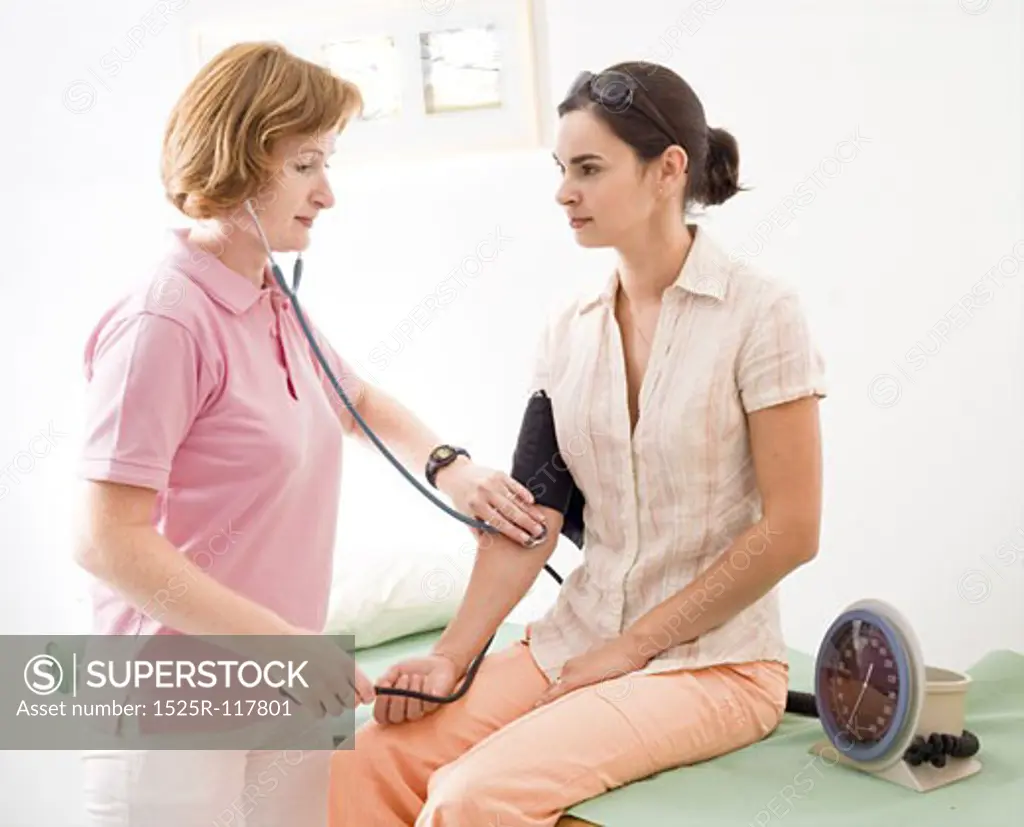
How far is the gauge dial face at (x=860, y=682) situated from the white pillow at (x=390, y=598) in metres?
0.97

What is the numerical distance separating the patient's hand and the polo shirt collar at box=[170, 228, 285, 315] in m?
0.55

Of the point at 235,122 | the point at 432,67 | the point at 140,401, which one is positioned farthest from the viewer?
the point at 432,67

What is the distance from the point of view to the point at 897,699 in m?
1.58

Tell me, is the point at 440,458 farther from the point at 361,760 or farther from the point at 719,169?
the point at 719,169

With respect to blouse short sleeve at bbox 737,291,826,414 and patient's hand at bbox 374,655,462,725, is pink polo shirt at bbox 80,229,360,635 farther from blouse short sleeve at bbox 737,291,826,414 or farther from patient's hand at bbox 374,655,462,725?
blouse short sleeve at bbox 737,291,826,414

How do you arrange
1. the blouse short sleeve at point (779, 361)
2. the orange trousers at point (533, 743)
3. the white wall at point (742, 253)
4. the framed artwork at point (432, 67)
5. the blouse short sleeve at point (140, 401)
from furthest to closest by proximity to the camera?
the framed artwork at point (432, 67), the white wall at point (742, 253), the blouse short sleeve at point (779, 361), the orange trousers at point (533, 743), the blouse short sleeve at point (140, 401)

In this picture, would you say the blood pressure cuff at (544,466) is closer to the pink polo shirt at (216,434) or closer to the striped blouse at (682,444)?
the striped blouse at (682,444)

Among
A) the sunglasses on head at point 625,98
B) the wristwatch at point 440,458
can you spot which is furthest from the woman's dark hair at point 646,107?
the wristwatch at point 440,458

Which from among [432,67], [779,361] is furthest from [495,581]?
[432,67]

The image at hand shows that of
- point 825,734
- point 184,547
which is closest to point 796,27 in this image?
point 825,734

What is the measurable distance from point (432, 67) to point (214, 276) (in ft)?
4.50

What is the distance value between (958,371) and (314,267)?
141 cm

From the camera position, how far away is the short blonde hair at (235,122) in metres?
1.57

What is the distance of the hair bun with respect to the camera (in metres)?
1.89
